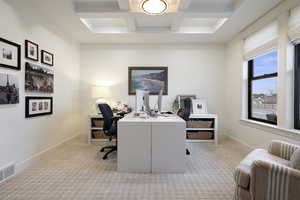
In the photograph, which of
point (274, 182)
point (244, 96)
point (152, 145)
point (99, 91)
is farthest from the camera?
point (99, 91)

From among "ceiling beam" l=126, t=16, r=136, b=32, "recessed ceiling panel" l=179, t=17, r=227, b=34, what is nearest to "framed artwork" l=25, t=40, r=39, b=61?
"ceiling beam" l=126, t=16, r=136, b=32

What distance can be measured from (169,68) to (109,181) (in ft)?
11.0

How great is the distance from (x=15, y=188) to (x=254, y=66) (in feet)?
15.0

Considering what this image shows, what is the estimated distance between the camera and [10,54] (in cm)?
239

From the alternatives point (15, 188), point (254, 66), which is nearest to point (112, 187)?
point (15, 188)

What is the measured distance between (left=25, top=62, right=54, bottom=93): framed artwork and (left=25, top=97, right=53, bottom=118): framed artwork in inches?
6.1

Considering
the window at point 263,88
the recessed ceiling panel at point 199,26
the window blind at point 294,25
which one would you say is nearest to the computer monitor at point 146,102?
the recessed ceiling panel at point 199,26

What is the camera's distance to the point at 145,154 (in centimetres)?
251

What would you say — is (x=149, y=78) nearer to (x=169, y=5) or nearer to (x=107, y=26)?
(x=107, y=26)

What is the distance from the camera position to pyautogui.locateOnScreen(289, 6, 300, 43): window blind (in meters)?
2.44

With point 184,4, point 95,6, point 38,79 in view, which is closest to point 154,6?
point 184,4

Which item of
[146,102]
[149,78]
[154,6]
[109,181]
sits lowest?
[109,181]

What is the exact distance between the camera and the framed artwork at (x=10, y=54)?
7.39 ft

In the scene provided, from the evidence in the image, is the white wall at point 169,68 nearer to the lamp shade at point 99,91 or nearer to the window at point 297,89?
the lamp shade at point 99,91
